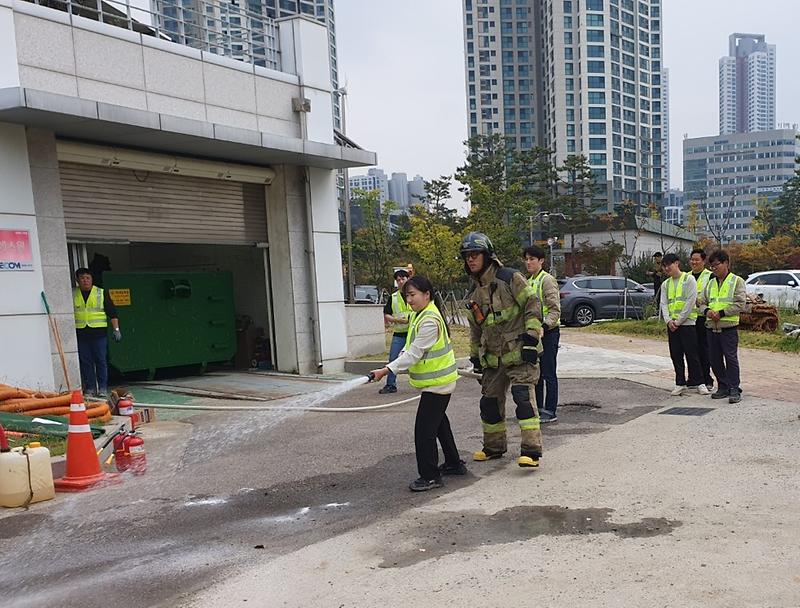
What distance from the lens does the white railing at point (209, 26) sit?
11414 millimetres

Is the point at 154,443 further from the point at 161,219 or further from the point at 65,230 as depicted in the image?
the point at 161,219

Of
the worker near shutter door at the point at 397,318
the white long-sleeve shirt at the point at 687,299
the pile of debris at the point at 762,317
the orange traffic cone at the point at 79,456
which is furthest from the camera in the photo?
the pile of debris at the point at 762,317

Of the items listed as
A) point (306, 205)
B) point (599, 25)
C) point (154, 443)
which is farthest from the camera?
point (599, 25)

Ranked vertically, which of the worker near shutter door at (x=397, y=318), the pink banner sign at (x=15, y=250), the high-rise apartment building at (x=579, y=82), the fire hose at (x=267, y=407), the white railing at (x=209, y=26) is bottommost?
the fire hose at (x=267, y=407)

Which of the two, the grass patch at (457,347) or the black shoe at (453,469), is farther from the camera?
the grass patch at (457,347)

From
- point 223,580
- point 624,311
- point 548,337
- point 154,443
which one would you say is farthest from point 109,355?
point 624,311

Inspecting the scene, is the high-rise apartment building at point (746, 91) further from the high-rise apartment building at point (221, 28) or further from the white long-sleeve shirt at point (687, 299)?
the white long-sleeve shirt at point (687, 299)

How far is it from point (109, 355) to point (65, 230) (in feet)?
8.60

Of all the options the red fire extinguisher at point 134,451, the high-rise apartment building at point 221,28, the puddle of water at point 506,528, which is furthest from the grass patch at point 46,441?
the high-rise apartment building at point 221,28

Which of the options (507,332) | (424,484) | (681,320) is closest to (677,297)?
(681,320)

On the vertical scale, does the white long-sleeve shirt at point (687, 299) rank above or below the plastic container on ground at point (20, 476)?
above

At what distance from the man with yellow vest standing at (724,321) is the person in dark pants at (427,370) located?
168 inches

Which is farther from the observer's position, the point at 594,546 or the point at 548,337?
the point at 548,337

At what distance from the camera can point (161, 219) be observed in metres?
11.4
